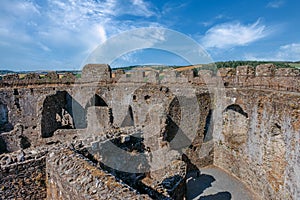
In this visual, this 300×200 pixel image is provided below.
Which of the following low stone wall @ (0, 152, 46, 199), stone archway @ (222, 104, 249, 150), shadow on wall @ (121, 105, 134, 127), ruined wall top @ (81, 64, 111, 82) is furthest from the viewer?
ruined wall top @ (81, 64, 111, 82)

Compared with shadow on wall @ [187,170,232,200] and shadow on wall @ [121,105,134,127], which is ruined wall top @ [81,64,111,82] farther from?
shadow on wall @ [187,170,232,200]

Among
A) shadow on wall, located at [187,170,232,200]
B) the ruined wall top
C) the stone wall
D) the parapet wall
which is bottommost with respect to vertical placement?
shadow on wall, located at [187,170,232,200]

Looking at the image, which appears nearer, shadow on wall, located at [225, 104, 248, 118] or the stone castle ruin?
the stone castle ruin

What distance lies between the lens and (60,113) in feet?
45.6

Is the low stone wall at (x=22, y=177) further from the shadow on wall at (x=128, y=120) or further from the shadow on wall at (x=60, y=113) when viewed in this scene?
the shadow on wall at (x=128, y=120)

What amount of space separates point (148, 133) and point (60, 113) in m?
8.88

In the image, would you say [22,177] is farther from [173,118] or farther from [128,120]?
[128,120]

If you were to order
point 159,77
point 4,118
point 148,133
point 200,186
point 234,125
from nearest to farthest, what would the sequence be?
point 148,133 → point 200,186 → point 234,125 → point 4,118 → point 159,77

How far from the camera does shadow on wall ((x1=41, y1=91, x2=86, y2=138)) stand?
11188 mm

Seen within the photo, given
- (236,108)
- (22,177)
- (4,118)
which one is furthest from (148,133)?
(4,118)

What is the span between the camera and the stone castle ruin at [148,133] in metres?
4.25

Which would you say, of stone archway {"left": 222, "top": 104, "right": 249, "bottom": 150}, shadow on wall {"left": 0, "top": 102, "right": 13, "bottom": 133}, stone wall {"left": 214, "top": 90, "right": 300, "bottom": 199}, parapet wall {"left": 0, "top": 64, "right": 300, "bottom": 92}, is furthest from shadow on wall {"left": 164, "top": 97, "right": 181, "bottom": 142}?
shadow on wall {"left": 0, "top": 102, "right": 13, "bottom": 133}

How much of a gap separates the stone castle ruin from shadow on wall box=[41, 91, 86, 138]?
0.21ft

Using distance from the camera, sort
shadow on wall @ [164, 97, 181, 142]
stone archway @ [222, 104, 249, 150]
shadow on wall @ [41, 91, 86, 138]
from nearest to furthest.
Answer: shadow on wall @ [164, 97, 181, 142], stone archway @ [222, 104, 249, 150], shadow on wall @ [41, 91, 86, 138]
